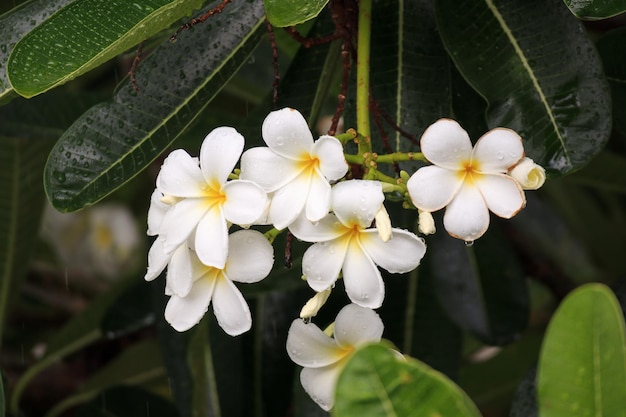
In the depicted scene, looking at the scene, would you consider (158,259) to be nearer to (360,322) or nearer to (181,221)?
(181,221)

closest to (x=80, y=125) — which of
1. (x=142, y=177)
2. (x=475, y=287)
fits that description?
(x=475, y=287)

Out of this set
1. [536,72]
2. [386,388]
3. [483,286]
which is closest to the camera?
[386,388]

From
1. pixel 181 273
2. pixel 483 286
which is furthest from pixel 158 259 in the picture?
pixel 483 286

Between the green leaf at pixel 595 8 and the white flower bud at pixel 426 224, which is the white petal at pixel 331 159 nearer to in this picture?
the white flower bud at pixel 426 224

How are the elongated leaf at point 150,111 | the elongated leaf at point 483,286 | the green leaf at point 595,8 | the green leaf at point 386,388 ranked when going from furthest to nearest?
the elongated leaf at point 483,286
the elongated leaf at point 150,111
the green leaf at point 595,8
the green leaf at point 386,388

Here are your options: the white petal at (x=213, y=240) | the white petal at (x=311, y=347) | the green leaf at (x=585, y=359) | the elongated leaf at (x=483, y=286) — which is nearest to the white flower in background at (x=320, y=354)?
the white petal at (x=311, y=347)

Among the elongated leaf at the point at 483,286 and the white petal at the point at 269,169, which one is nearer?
the white petal at the point at 269,169
